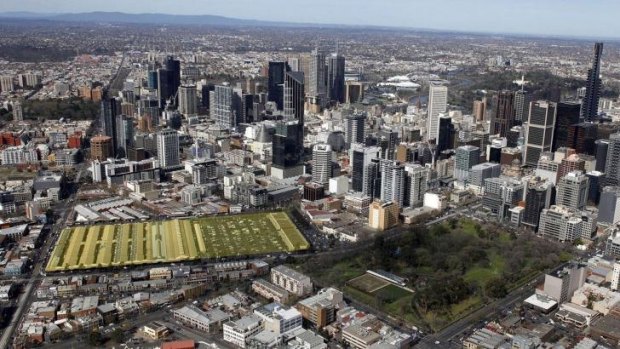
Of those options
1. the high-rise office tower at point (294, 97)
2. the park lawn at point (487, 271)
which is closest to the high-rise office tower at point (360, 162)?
the park lawn at point (487, 271)

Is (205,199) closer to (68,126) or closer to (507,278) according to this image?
(507,278)

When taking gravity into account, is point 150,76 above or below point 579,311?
above

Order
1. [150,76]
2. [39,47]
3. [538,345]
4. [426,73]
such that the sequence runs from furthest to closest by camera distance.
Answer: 1. [39,47]
2. [426,73]
3. [150,76]
4. [538,345]

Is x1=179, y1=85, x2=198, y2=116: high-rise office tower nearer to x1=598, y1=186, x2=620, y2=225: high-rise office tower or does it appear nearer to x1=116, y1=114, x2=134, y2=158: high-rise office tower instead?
x1=116, y1=114, x2=134, y2=158: high-rise office tower

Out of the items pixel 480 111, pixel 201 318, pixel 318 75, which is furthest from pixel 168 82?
pixel 201 318

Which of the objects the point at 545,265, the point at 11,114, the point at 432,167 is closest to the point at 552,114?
the point at 432,167

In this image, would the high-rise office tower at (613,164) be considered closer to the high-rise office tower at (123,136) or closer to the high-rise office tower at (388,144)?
the high-rise office tower at (388,144)
